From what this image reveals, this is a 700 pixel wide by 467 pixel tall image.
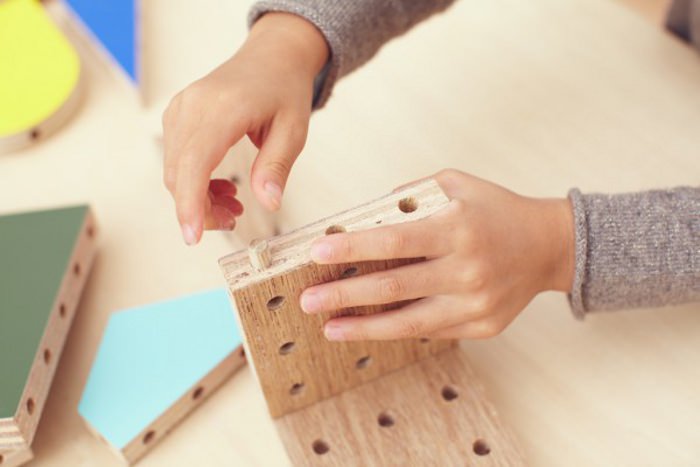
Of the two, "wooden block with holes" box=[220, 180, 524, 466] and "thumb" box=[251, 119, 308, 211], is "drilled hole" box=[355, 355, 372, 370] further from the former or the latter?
"thumb" box=[251, 119, 308, 211]

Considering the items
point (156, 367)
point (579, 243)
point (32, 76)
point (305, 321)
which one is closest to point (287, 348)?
point (305, 321)

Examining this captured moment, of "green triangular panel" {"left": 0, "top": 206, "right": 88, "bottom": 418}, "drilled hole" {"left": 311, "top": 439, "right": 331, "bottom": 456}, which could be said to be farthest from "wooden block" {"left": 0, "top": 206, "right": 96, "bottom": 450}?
"drilled hole" {"left": 311, "top": 439, "right": 331, "bottom": 456}

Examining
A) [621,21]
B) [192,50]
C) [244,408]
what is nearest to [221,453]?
[244,408]

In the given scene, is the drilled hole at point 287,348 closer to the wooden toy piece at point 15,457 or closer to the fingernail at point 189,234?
the fingernail at point 189,234

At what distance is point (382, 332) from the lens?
514 millimetres

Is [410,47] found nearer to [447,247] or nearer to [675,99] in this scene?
[675,99]

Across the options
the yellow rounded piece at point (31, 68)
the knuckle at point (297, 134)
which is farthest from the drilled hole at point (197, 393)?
the yellow rounded piece at point (31, 68)

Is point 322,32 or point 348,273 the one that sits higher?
point 322,32

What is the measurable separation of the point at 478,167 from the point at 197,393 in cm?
35

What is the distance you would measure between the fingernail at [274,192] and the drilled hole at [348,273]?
8cm

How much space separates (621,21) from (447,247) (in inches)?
19.5

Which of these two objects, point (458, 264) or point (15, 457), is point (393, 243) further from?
point (15, 457)

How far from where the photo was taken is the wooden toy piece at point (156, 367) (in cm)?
56

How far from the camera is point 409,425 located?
54cm
